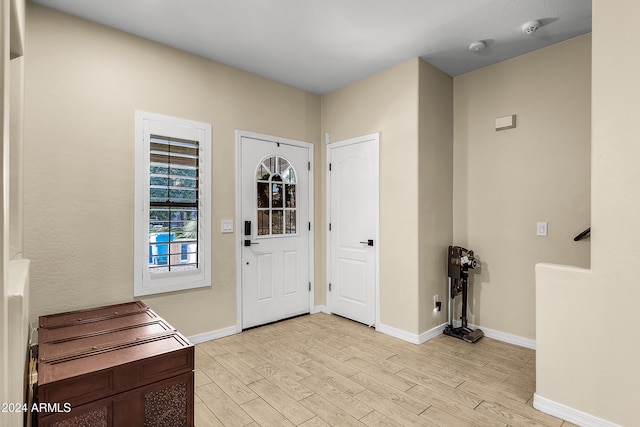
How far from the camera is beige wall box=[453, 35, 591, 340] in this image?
3018 millimetres

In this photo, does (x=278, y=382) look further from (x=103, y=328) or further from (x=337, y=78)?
(x=337, y=78)

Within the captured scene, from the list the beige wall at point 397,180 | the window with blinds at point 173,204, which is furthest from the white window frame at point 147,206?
the beige wall at point 397,180

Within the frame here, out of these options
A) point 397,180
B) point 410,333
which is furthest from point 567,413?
point 397,180

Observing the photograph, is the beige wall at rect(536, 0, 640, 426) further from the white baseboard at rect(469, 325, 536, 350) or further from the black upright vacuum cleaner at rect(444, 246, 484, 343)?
the black upright vacuum cleaner at rect(444, 246, 484, 343)

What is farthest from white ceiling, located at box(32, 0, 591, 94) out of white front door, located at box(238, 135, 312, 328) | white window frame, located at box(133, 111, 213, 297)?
white front door, located at box(238, 135, 312, 328)

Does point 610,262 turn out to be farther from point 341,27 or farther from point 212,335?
point 212,335

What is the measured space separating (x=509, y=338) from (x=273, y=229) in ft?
9.06

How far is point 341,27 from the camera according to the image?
113 inches

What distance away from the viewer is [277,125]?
3963mm

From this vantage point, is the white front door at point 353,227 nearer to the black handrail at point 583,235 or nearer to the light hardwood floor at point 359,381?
the light hardwood floor at point 359,381

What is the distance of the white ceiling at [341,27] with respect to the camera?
2.56 meters

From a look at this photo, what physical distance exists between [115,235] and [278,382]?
1.83 m

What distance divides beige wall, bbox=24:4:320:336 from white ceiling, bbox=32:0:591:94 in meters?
0.22

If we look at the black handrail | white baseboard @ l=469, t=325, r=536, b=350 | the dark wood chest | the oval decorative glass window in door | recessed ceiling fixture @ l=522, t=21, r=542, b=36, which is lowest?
white baseboard @ l=469, t=325, r=536, b=350
